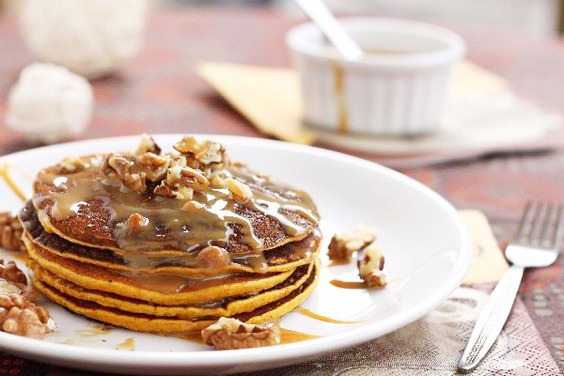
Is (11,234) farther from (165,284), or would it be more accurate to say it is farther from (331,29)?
(331,29)

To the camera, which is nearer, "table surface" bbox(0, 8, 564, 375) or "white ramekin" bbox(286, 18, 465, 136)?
"table surface" bbox(0, 8, 564, 375)

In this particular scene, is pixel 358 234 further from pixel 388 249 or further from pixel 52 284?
pixel 52 284

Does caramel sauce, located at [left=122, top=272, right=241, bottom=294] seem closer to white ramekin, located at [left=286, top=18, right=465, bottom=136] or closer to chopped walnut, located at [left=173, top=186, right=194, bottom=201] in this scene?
chopped walnut, located at [left=173, top=186, right=194, bottom=201]

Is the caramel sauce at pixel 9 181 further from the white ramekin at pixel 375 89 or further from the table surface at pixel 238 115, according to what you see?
the white ramekin at pixel 375 89

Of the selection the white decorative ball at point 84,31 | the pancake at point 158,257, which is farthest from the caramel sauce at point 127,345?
the white decorative ball at point 84,31

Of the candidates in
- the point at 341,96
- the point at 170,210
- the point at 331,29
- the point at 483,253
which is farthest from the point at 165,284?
the point at 331,29

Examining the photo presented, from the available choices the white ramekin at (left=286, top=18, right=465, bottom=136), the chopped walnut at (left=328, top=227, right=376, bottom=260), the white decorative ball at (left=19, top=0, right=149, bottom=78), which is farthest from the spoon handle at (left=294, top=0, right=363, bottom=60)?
the chopped walnut at (left=328, top=227, right=376, bottom=260)

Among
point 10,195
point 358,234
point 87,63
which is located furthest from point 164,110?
point 358,234
